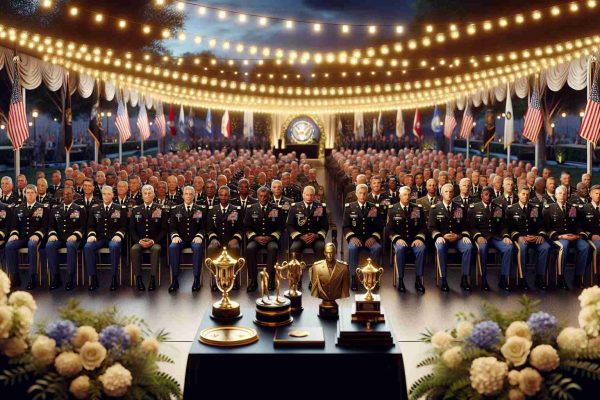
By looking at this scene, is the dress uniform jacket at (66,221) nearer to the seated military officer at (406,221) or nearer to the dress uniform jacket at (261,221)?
the dress uniform jacket at (261,221)

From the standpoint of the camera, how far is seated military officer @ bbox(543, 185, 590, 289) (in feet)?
31.3

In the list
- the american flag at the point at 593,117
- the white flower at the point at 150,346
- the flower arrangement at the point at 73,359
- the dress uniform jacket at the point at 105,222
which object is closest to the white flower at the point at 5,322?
the flower arrangement at the point at 73,359

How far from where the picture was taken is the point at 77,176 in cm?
1351

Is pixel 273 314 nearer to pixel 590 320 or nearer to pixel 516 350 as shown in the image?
pixel 516 350

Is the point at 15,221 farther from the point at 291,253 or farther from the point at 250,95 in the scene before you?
the point at 250,95

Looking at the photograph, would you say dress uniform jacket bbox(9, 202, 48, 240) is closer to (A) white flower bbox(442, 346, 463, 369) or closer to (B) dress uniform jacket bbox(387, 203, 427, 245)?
(B) dress uniform jacket bbox(387, 203, 427, 245)

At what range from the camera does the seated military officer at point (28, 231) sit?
9.69 m

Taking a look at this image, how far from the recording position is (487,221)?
32.7ft

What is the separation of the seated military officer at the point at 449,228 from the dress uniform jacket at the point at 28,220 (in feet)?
17.9

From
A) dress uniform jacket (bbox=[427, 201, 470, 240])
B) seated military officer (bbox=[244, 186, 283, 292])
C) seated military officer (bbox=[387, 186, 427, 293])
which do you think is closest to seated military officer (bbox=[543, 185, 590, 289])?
dress uniform jacket (bbox=[427, 201, 470, 240])

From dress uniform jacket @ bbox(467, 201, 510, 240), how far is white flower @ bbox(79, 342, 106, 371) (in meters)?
6.86

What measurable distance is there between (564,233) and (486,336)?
250 inches

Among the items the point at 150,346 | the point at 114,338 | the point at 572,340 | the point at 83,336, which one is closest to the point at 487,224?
the point at 572,340

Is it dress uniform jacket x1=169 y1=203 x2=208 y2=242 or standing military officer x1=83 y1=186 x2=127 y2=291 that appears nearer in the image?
standing military officer x1=83 y1=186 x2=127 y2=291
